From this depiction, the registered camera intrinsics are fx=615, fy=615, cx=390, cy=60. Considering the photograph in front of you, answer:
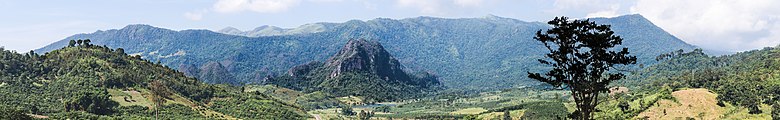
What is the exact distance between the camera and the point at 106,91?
124812 millimetres

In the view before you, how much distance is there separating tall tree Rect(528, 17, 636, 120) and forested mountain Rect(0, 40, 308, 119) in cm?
9242

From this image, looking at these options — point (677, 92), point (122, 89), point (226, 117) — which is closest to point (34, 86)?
point (122, 89)

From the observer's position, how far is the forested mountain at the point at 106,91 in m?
116

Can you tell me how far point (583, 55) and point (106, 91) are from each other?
112 meters

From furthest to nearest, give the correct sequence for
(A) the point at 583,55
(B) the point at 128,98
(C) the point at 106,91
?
(B) the point at 128,98, (C) the point at 106,91, (A) the point at 583,55

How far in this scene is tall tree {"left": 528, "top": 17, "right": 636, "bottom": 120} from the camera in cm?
3678

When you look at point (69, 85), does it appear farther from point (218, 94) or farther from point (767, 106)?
point (767, 106)

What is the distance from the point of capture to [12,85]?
121250 millimetres

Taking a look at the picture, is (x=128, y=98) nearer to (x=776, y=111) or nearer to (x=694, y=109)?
(x=694, y=109)

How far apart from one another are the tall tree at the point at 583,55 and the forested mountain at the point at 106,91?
9242cm

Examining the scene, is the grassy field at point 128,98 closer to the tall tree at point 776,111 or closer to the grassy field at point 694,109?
the grassy field at point 694,109

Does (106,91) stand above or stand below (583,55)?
below

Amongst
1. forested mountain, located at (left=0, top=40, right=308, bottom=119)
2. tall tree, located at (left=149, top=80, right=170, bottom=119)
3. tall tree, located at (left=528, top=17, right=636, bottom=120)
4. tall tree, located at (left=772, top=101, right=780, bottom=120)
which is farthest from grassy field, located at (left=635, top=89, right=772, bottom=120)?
tall tree, located at (left=149, top=80, right=170, bottom=119)

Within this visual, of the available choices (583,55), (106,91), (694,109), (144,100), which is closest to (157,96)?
(144,100)
